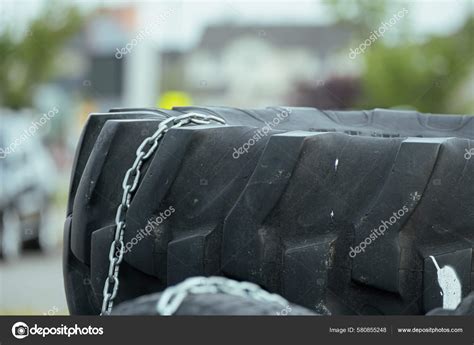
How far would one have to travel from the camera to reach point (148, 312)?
2.12 metres

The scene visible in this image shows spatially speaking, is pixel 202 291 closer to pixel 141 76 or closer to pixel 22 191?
pixel 22 191

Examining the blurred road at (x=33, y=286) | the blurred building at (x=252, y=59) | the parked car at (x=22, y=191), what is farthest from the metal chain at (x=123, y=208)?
the blurred building at (x=252, y=59)

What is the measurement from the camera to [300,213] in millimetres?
2674

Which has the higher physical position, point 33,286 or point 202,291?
point 202,291

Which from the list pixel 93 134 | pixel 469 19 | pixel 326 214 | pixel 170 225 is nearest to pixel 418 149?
pixel 326 214

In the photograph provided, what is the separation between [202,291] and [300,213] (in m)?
0.58

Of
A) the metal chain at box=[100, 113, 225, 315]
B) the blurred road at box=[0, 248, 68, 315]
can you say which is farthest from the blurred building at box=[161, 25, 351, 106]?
the metal chain at box=[100, 113, 225, 315]

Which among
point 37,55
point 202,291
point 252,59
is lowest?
point 252,59

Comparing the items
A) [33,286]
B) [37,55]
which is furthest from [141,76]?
[33,286]

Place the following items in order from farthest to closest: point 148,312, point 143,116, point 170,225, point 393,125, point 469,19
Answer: point 469,19
point 393,125
point 143,116
point 170,225
point 148,312

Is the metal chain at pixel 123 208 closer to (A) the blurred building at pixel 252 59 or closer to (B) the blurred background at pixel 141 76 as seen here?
(B) the blurred background at pixel 141 76

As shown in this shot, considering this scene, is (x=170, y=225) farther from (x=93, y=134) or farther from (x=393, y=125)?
(x=393, y=125)

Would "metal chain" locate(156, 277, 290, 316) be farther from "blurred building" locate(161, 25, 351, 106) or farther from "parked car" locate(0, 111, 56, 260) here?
"blurred building" locate(161, 25, 351, 106)
